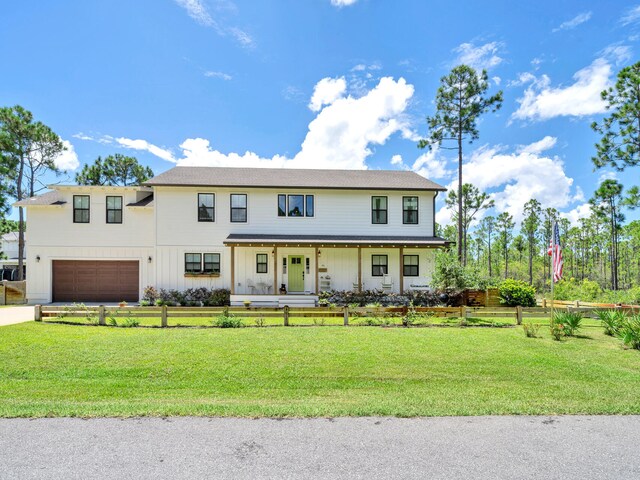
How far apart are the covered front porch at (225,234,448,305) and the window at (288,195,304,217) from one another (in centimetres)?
154

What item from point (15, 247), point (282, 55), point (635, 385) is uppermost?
point (282, 55)

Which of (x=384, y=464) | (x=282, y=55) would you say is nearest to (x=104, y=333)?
(x=384, y=464)

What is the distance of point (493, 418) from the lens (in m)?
4.84

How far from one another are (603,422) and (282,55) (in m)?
17.7

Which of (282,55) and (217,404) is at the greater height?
(282,55)

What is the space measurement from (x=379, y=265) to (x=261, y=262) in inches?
251

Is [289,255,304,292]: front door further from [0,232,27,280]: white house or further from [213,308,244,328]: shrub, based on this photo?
[0,232,27,280]: white house

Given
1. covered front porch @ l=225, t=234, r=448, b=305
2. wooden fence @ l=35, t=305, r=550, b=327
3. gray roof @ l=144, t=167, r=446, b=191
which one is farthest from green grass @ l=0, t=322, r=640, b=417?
gray roof @ l=144, t=167, r=446, b=191

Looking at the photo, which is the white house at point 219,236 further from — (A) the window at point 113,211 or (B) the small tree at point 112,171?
(B) the small tree at point 112,171

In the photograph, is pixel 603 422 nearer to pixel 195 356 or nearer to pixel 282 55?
pixel 195 356

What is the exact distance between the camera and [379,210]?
64.7 ft

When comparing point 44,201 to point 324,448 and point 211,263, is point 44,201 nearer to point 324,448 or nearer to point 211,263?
point 211,263

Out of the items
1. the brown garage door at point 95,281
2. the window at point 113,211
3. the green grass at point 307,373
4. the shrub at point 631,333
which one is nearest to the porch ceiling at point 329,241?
the brown garage door at point 95,281

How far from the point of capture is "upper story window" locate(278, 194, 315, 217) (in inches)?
762
